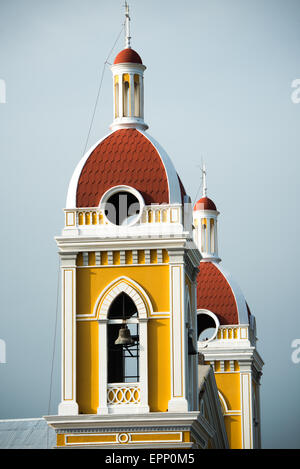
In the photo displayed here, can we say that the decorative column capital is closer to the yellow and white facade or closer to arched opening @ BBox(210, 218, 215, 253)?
the yellow and white facade

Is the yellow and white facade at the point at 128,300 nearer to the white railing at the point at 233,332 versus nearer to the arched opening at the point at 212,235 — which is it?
the white railing at the point at 233,332

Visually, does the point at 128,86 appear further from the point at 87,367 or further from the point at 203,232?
the point at 203,232

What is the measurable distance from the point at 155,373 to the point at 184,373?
67 cm

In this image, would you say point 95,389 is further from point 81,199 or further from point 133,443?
point 81,199

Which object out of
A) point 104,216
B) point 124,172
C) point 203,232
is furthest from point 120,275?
point 203,232

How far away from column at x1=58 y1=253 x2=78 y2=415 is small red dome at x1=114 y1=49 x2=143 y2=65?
5.30 meters

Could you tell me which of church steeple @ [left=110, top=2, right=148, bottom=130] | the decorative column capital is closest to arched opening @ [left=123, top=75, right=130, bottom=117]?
church steeple @ [left=110, top=2, right=148, bottom=130]

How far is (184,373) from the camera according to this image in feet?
113

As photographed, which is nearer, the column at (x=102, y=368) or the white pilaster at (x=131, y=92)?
the column at (x=102, y=368)

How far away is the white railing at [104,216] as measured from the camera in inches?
1395

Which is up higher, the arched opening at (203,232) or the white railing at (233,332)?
the arched opening at (203,232)

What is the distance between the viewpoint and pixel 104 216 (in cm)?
3566

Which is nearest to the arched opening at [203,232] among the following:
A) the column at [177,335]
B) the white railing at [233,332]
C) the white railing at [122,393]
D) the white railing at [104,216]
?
the white railing at [233,332]

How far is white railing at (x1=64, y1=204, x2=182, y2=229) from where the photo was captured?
35.4 metres
